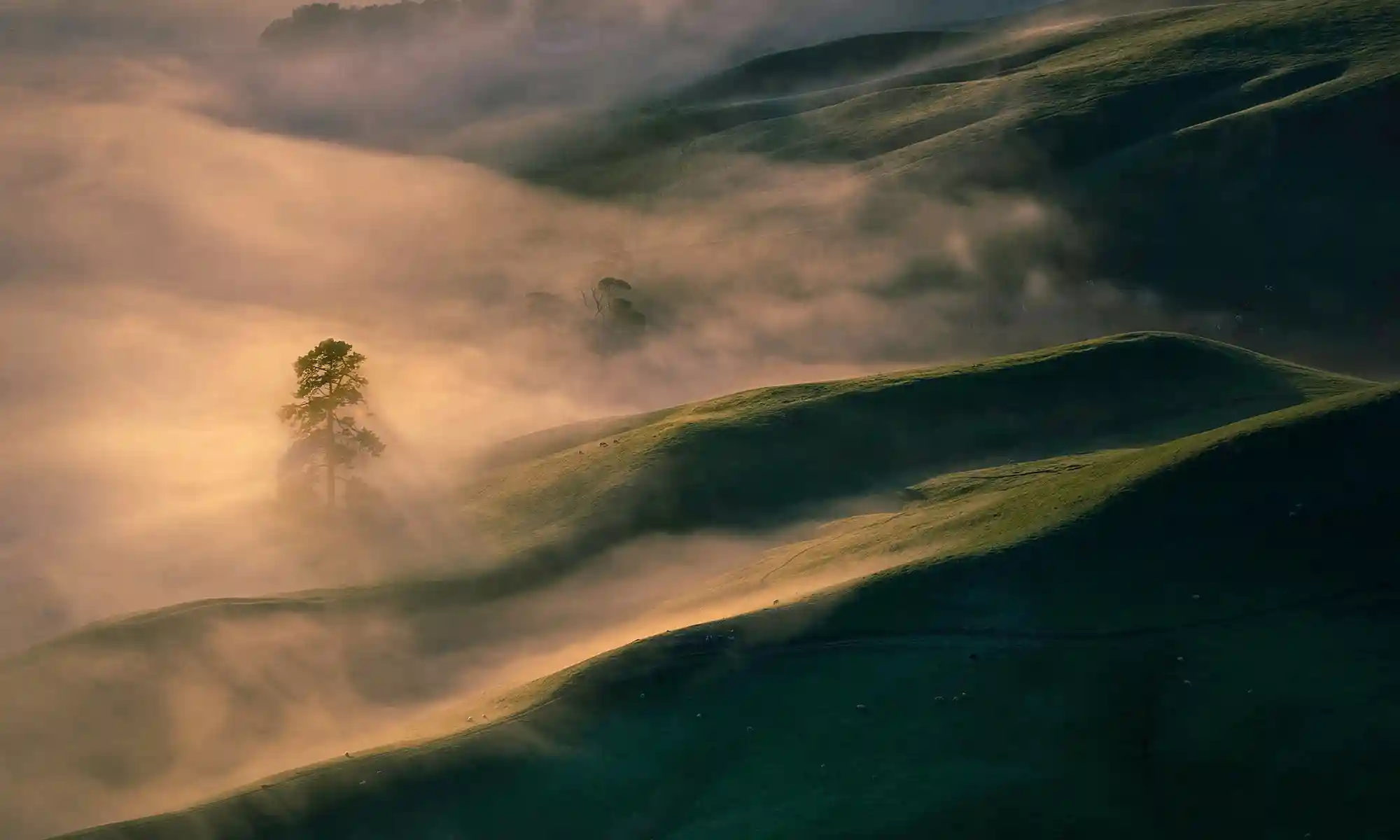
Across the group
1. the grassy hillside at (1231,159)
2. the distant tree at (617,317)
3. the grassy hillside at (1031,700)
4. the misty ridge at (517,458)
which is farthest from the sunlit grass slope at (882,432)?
the distant tree at (617,317)

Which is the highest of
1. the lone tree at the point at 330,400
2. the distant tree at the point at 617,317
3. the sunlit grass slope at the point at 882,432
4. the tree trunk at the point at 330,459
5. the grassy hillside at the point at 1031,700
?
the distant tree at the point at 617,317

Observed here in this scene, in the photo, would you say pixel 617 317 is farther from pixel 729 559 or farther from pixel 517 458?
pixel 729 559

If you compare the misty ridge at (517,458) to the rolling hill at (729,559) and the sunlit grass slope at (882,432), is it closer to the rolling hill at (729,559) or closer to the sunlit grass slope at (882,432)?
the rolling hill at (729,559)

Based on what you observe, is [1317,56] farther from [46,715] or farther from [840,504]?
[46,715]

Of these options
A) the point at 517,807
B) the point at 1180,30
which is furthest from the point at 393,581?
the point at 1180,30

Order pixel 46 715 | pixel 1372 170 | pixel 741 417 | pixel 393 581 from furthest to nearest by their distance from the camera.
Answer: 1. pixel 1372 170
2. pixel 741 417
3. pixel 393 581
4. pixel 46 715

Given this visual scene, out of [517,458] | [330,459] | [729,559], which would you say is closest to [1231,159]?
[517,458]

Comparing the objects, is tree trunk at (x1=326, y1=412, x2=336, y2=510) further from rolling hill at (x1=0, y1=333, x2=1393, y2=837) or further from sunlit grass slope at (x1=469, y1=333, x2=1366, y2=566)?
sunlit grass slope at (x1=469, y1=333, x2=1366, y2=566)
